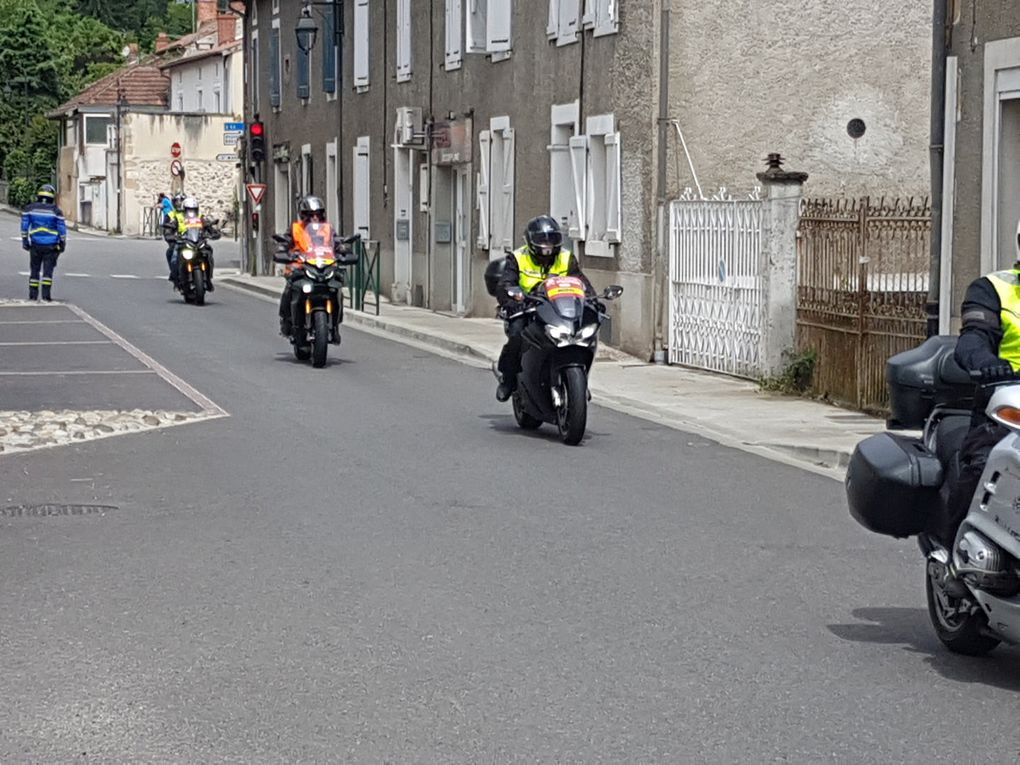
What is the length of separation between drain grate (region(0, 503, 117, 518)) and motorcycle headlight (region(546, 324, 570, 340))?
12.9ft

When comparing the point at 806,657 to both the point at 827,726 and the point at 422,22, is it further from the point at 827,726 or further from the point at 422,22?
the point at 422,22

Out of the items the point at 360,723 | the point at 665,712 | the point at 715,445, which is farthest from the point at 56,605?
the point at 715,445

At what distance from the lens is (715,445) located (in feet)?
44.3

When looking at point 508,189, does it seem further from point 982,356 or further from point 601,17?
point 982,356

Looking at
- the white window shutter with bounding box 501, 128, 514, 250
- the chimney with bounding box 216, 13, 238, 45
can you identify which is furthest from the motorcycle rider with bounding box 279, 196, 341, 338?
the chimney with bounding box 216, 13, 238, 45

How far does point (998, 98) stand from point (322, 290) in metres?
7.97

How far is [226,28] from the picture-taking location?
73.9 meters

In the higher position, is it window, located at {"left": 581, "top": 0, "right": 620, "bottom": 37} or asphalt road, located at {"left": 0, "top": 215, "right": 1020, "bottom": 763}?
window, located at {"left": 581, "top": 0, "right": 620, "bottom": 37}

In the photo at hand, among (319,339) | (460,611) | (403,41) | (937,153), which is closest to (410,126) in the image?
(403,41)

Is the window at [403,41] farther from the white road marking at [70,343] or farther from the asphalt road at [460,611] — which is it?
the asphalt road at [460,611]

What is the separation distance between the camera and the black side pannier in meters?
6.84

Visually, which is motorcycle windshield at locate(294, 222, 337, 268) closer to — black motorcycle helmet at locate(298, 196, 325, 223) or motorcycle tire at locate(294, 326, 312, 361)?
black motorcycle helmet at locate(298, 196, 325, 223)

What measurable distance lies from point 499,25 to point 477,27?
133cm

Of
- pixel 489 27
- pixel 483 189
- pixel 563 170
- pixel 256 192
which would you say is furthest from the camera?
pixel 256 192
